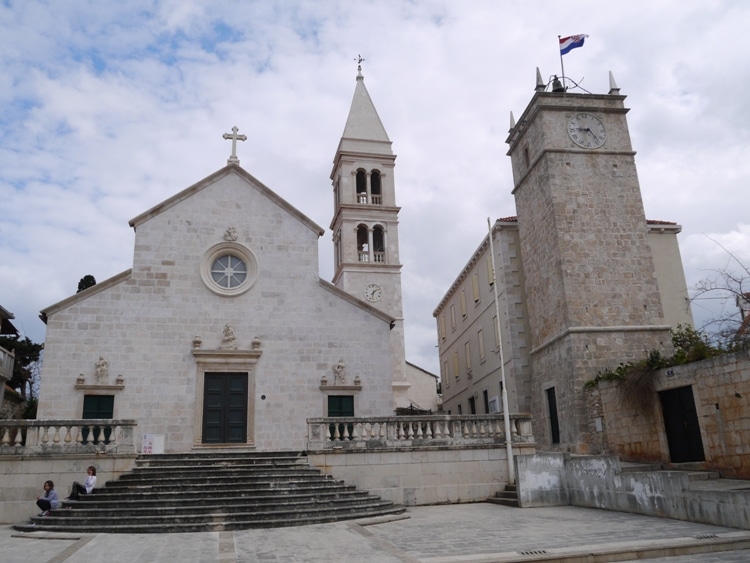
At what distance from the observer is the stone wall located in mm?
13883

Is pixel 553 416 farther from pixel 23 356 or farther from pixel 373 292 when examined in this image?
pixel 23 356

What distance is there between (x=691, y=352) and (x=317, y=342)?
11.1m

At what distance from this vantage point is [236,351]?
63.2 ft

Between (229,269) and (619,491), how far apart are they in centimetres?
1347

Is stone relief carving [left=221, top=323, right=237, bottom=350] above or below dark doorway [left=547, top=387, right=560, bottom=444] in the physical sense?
above

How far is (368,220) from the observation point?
3328 cm

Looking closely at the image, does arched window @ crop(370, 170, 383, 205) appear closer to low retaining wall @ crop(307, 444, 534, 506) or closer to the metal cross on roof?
the metal cross on roof

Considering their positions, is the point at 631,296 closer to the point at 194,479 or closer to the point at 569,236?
the point at 569,236

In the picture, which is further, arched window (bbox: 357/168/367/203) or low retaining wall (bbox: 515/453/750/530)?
arched window (bbox: 357/168/367/203)

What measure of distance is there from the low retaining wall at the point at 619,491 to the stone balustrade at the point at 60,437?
964cm

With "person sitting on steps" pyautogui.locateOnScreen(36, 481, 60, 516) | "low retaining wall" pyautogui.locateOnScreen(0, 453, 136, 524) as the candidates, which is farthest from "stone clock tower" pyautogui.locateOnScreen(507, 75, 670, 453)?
"person sitting on steps" pyautogui.locateOnScreen(36, 481, 60, 516)

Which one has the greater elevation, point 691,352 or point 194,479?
point 691,352

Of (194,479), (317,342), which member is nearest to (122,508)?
(194,479)

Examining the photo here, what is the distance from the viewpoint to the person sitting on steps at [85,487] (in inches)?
523
